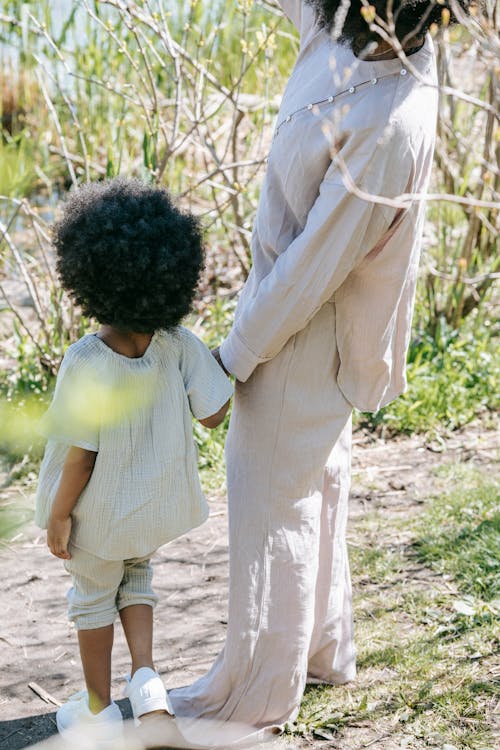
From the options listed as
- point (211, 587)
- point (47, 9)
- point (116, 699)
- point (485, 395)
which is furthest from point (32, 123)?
point (116, 699)

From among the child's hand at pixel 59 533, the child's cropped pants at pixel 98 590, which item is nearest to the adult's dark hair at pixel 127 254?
the child's hand at pixel 59 533

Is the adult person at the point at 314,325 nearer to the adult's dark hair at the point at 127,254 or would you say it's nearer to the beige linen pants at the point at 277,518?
the beige linen pants at the point at 277,518

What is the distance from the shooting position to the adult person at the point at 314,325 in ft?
6.32

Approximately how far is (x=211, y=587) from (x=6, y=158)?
2.26 metres

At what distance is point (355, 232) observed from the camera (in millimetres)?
1959

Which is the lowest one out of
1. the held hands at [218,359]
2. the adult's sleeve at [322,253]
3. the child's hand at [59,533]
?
the child's hand at [59,533]

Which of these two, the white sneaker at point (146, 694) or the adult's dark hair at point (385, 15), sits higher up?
the adult's dark hair at point (385, 15)

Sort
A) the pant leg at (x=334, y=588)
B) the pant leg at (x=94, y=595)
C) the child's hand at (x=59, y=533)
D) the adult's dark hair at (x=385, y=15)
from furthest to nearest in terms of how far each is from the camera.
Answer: the pant leg at (x=334, y=588) → the pant leg at (x=94, y=595) → the child's hand at (x=59, y=533) → the adult's dark hair at (x=385, y=15)

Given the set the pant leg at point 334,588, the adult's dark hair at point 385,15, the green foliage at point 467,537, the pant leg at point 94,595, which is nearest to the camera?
the adult's dark hair at point 385,15

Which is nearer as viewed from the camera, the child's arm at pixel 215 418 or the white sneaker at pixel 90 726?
the child's arm at pixel 215 418

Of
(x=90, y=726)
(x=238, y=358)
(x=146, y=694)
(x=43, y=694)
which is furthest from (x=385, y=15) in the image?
(x=43, y=694)

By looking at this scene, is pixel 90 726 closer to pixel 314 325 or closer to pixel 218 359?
pixel 218 359

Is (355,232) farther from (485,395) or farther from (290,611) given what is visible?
(485,395)

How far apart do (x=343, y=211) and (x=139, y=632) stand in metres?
1.03
